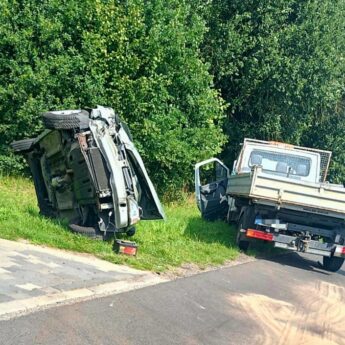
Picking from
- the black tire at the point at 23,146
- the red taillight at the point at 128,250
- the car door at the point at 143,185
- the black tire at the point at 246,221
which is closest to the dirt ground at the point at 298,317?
the red taillight at the point at 128,250

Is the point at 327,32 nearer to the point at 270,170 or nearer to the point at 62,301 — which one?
the point at 270,170

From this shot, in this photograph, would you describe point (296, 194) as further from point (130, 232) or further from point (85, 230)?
point (85, 230)

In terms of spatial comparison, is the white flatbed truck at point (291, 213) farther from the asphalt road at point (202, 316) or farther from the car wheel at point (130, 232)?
the car wheel at point (130, 232)

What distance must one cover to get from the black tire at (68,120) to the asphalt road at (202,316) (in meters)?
2.83

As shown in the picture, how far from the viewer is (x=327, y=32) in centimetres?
2100

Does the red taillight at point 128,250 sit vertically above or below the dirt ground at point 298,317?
above

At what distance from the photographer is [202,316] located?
20.4 feet

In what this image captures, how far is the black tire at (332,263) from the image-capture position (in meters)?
11.0

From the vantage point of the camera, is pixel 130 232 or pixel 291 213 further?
pixel 291 213

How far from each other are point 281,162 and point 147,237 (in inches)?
174

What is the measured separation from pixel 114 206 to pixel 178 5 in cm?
1030

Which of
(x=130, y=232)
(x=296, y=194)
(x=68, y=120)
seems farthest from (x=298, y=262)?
(x=68, y=120)

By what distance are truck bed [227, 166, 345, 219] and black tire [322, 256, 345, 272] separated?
3.55 feet

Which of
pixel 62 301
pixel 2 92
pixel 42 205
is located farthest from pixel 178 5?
pixel 62 301
